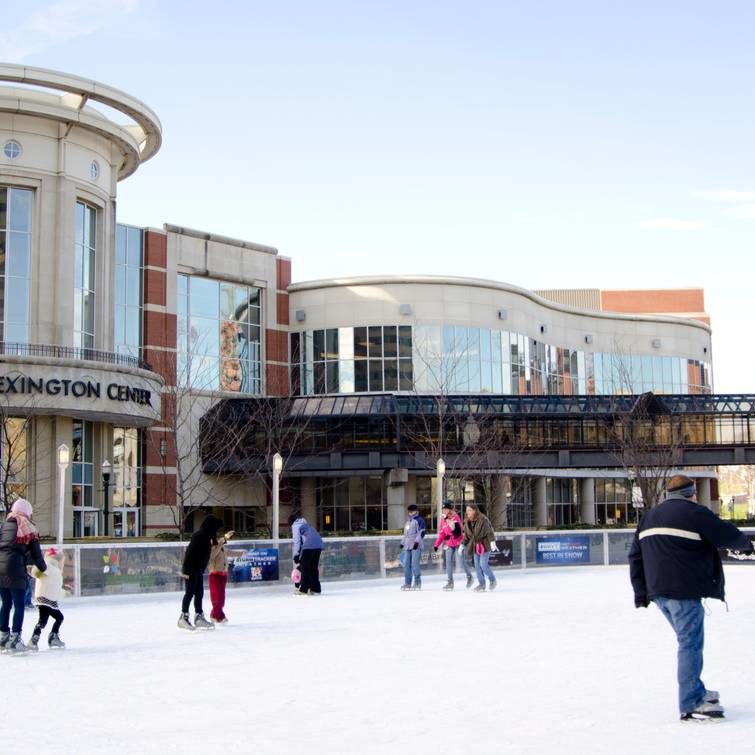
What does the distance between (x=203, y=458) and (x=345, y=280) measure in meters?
11.6

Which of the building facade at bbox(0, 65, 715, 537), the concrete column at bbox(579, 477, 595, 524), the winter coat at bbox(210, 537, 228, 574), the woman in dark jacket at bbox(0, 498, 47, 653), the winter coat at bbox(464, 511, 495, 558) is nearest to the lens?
the woman in dark jacket at bbox(0, 498, 47, 653)

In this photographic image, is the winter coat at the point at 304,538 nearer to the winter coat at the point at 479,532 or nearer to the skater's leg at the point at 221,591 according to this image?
the winter coat at the point at 479,532

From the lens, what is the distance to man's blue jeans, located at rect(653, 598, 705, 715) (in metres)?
8.21

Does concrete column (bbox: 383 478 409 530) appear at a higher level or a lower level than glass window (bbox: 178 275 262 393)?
lower

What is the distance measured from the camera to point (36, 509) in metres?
40.6

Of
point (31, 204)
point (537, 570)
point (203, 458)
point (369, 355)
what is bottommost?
point (537, 570)

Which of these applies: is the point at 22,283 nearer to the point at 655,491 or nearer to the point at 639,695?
the point at 655,491

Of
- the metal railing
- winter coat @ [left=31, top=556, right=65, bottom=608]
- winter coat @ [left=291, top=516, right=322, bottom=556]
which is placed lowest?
winter coat @ [left=31, top=556, right=65, bottom=608]

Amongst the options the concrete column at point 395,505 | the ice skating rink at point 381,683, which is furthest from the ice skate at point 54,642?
the concrete column at point 395,505

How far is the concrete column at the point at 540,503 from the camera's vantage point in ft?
204

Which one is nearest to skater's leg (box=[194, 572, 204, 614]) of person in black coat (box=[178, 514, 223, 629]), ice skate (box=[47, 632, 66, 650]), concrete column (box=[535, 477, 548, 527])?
person in black coat (box=[178, 514, 223, 629])

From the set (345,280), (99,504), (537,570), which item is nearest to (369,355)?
(345,280)

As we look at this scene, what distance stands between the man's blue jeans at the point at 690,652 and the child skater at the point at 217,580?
9476 mm

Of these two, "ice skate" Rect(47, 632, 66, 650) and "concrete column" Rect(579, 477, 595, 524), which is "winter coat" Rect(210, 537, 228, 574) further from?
"concrete column" Rect(579, 477, 595, 524)
